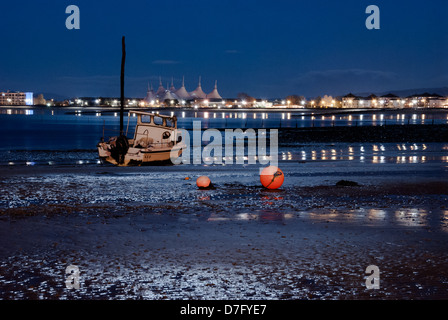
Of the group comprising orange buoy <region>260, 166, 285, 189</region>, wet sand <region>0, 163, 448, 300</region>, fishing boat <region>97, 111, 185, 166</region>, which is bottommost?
wet sand <region>0, 163, 448, 300</region>

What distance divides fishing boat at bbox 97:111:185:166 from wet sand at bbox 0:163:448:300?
35.0 ft

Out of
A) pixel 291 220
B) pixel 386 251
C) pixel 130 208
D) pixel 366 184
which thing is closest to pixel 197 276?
pixel 386 251

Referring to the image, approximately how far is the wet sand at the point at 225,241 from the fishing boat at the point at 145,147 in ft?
35.0

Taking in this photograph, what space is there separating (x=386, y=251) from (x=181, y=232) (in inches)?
151

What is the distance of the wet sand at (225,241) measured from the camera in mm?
7039

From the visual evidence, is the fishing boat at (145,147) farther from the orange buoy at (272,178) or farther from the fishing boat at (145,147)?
the orange buoy at (272,178)

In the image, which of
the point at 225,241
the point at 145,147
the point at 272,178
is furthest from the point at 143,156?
the point at 225,241

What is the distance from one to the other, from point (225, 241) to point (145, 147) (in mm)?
20272

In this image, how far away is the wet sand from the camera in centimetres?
704

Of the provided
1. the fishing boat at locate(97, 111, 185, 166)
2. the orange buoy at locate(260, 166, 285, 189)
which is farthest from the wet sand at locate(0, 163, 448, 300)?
the fishing boat at locate(97, 111, 185, 166)

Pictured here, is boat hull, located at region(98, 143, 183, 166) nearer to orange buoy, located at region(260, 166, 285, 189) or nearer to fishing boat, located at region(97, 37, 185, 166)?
fishing boat, located at region(97, 37, 185, 166)

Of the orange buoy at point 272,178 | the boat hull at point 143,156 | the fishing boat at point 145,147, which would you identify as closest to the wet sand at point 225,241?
the orange buoy at point 272,178
